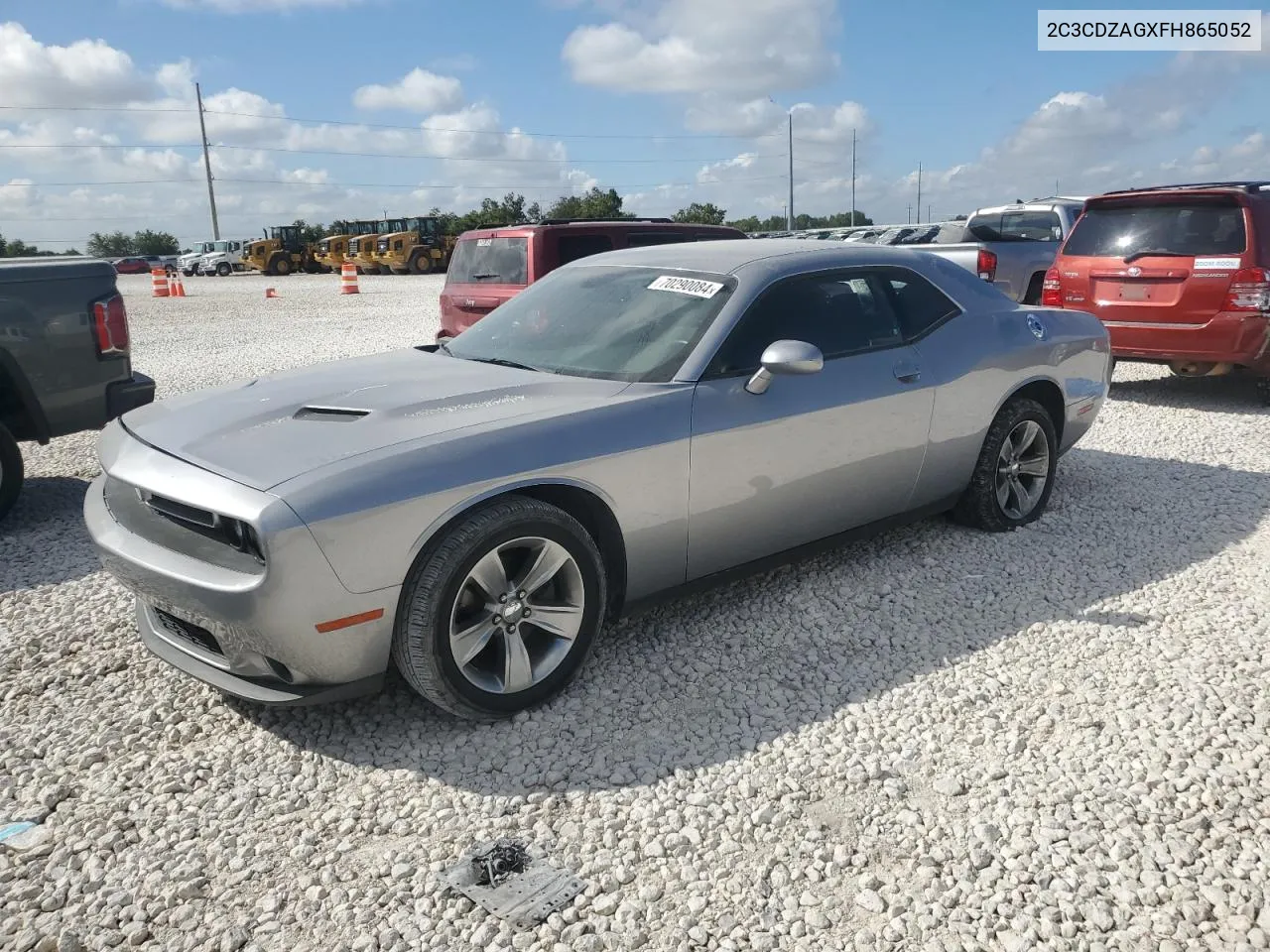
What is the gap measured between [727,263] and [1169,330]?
528cm

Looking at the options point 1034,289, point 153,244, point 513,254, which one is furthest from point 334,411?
point 153,244

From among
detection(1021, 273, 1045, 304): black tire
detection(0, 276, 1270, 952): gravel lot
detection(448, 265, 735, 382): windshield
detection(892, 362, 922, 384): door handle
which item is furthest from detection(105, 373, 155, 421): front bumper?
detection(1021, 273, 1045, 304): black tire

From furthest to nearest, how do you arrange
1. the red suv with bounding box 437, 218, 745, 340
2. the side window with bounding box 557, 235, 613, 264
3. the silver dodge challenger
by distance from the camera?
the side window with bounding box 557, 235, 613, 264 → the red suv with bounding box 437, 218, 745, 340 → the silver dodge challenger

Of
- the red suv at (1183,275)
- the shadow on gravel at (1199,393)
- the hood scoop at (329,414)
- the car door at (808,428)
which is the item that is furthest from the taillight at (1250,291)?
the hood scoop at (329,414)

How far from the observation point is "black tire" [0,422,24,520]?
17.9ft

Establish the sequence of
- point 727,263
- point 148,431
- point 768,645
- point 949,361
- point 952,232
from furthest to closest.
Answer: point 952,232 → point 949,361 → point 727,263 → point 768,645 → point 148,431

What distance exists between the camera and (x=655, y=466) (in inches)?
138

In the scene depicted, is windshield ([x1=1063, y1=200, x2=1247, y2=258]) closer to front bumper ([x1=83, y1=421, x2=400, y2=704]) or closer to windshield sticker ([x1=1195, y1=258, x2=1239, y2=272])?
windshield sticker ([x1=1195, y1=258, x2=1239, y2=272])

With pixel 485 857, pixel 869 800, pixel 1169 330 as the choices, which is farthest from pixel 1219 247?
pixel 485 857

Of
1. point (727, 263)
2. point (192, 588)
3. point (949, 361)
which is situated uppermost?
point (727, 263)

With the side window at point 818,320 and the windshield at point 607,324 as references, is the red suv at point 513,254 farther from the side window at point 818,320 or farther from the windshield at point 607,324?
the side window at point 818,320

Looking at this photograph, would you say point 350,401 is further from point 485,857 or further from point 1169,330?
point 1169,330

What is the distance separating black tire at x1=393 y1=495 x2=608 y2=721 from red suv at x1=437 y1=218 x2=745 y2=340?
567 cm

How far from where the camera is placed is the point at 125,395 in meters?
5.73
